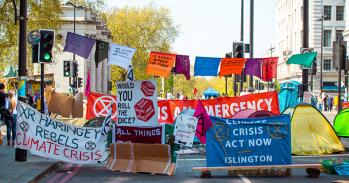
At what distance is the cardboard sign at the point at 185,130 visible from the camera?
42.3 feet

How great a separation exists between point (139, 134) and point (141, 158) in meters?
0.57

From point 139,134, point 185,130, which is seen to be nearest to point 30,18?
point 139,134

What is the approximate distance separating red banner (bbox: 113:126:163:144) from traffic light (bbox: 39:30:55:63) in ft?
9.72

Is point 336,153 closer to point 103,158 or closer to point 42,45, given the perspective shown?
point 103,158

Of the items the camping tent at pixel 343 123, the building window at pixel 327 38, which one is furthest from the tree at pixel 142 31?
the camping tent at pixel 343 123

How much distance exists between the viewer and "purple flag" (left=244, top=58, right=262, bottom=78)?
23.5m

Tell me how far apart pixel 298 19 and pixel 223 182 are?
82276 millimetres

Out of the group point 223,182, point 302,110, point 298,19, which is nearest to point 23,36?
point 223,182

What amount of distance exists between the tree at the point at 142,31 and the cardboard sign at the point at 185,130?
7129 centimetres

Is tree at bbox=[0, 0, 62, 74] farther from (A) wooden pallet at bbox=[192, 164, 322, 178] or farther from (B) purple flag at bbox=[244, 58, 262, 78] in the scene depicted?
(A) wooden pallet at bbox=[192, 164, 322, 178]

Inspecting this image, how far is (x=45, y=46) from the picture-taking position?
15.5 metres

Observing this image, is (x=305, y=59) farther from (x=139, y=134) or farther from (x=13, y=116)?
(x=13, y=116)

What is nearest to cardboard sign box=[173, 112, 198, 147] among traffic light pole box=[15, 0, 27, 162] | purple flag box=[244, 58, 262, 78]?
traffic light pole box=[15, 0, 27, 162]

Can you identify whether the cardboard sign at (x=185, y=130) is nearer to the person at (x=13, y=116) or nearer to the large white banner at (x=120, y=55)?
the large white banner at (x=120, y=55)
